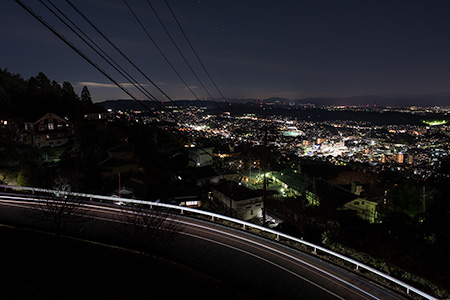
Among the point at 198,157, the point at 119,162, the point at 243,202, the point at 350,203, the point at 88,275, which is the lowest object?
the point at 350,203

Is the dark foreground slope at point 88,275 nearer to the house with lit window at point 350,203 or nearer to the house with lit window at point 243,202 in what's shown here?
the house with lit window at point 243,202

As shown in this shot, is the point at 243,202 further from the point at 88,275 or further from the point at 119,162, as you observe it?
the point at 88,275

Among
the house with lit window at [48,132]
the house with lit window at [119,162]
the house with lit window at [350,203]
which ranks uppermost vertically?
the house with lit window at [48,132]

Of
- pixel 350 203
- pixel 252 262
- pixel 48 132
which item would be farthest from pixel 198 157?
pixel 252 262

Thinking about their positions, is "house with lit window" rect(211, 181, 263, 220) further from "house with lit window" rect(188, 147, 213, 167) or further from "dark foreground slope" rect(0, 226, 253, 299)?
"house with lit window" rect(188, 147, 213, 167)

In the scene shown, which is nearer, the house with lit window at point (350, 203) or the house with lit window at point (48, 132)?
the house with lit window at point (350, 203)

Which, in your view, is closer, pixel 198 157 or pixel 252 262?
pixel 252 262

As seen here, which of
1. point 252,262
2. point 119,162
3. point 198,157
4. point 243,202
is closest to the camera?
point 252,262

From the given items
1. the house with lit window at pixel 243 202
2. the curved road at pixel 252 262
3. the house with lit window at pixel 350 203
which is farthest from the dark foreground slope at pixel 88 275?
the house with lit window at pixel 350 203
